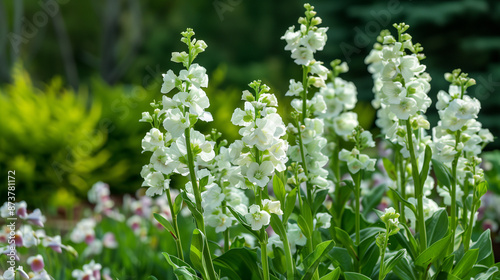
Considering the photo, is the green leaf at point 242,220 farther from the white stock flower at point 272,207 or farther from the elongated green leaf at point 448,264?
the elongated green leaf at point 448,264

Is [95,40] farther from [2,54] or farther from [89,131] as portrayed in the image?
[89,131]

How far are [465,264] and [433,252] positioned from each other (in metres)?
0.16

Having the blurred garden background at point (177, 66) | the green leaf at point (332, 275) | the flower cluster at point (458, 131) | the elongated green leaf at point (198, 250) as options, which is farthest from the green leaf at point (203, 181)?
the blurred garden background at point (177, 66)

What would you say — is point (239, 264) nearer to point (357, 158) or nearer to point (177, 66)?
point (357, 158)

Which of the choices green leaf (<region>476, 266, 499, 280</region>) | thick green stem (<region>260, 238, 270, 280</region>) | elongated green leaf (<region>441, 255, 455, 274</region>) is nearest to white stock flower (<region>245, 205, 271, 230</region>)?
thick green stem (<region>260, 238, 270, 280</region>)

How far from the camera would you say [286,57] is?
1061 centimetres

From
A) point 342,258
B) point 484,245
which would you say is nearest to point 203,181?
point 342,258

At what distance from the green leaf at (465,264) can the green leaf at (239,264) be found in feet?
1.95

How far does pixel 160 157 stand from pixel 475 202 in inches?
38.6

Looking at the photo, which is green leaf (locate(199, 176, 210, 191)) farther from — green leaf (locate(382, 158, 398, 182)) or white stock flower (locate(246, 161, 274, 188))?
green leaf (locate(382, 158, 398, 182))

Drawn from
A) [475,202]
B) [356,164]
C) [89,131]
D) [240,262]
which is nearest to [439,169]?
[475,202]

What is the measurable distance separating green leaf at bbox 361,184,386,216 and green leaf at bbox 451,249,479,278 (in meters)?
0.63

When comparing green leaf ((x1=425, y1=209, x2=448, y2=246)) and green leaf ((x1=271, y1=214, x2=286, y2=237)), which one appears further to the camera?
green leaf ((x1=425, y1=209, x2=448, y2=246))

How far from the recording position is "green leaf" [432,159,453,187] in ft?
5.68
